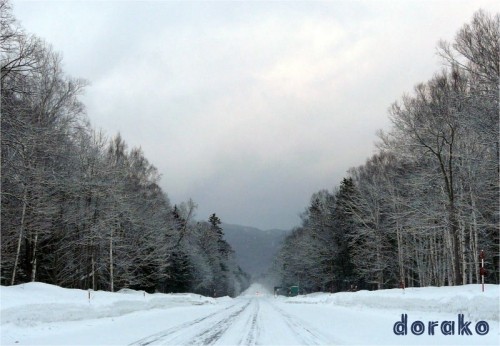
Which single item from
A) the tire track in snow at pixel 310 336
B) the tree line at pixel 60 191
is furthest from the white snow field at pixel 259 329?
the tree line at pixel 60 191

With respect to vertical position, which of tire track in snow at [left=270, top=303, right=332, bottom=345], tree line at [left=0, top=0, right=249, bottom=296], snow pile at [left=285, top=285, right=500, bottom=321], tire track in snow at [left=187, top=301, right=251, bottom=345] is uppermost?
tree line at [left=0, top=0, right=249, bottom=296]

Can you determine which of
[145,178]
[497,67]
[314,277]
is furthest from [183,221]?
[497,67]

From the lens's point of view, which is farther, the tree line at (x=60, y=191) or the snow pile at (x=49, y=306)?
the tree line at (x=60, y=191)

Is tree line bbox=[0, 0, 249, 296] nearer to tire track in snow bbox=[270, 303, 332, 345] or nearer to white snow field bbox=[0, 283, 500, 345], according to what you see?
white snow field bbox=[0, 283, 500, 345]

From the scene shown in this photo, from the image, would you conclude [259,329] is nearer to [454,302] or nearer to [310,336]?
[310,336]

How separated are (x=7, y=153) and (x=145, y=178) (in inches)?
1285

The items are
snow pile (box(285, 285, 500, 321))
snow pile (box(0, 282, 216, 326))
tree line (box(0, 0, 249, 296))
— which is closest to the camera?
snow pile (box(285, 285, 500, 321))

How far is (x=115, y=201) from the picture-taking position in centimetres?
3544

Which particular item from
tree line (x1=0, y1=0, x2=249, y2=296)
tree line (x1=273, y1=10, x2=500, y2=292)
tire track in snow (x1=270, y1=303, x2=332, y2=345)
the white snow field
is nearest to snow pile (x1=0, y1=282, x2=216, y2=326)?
the white snow field

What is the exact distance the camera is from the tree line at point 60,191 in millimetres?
19547

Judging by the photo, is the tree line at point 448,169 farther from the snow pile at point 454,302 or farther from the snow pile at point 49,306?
the snow pile at point 49,306

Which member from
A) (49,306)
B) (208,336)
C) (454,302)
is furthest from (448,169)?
(49,306)

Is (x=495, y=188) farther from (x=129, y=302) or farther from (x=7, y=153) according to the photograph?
(x=7, y=153)

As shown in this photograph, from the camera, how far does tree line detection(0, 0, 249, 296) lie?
19.5m
